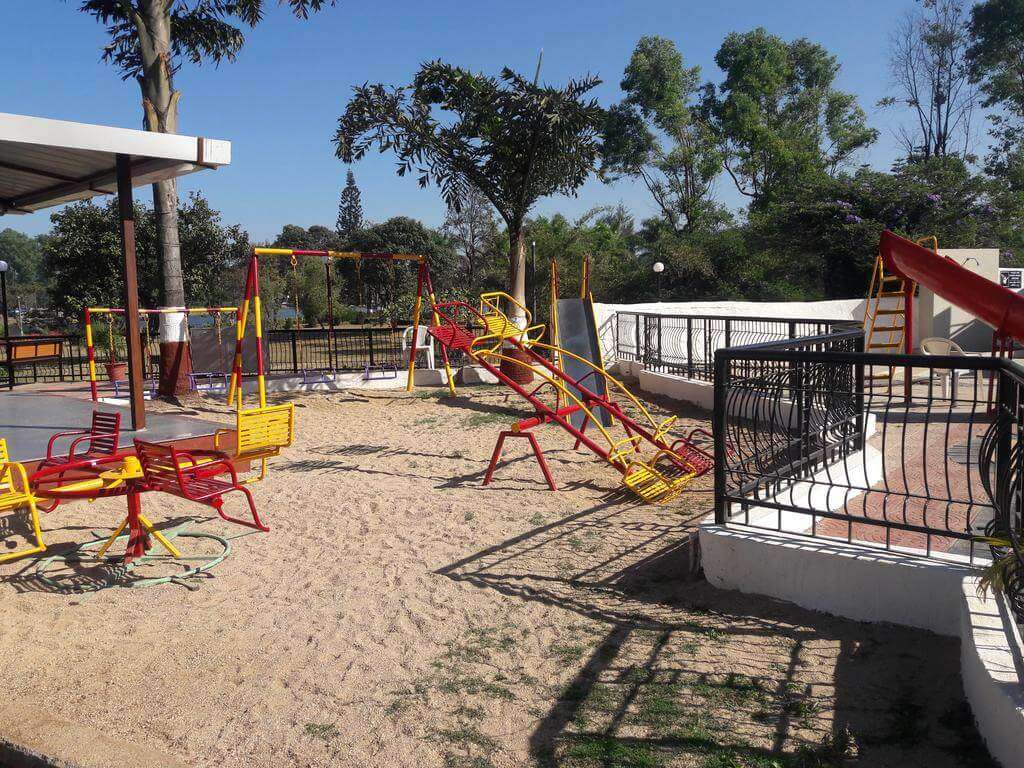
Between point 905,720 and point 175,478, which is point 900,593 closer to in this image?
point 905,720

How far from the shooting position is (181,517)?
22.7 ft

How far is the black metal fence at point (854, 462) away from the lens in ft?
12.2

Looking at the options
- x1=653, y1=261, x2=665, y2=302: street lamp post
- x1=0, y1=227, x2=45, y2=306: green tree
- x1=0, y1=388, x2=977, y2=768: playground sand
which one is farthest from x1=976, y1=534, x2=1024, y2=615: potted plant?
x1=0, y1=227, x2=45, y2=306: green tree

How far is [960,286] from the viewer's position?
8109mm

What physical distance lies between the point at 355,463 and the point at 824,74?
40240 millimetres

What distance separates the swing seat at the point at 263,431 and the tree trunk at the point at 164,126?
26.0 ft

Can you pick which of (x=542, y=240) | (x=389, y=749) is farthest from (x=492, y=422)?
(x=542, y=240)

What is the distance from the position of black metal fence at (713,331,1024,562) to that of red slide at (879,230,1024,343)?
47.5 inches

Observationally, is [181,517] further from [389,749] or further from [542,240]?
[542,240]

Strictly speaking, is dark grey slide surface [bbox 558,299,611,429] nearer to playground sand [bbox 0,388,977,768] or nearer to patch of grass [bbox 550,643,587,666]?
playground sand [bbox 0,388,977,768]

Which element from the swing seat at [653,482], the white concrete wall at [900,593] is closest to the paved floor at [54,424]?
the swing seat at [653,482]

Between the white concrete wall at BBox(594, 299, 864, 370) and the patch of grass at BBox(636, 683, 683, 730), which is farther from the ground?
the white concrete wall at BBox(594, 299, 864, 370)

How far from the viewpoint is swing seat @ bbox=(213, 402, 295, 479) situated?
615cm

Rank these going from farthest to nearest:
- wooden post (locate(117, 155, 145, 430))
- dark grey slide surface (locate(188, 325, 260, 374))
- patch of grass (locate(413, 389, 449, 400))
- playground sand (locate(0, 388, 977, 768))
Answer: dark grey slide surface (locate(188, 325, 260, 374)), patch of grass (locate(413, 389, 449, 400)), wooden post (locate(117, 155, 145, 430)), playground sand (locate(0, 388, 977, 768))
